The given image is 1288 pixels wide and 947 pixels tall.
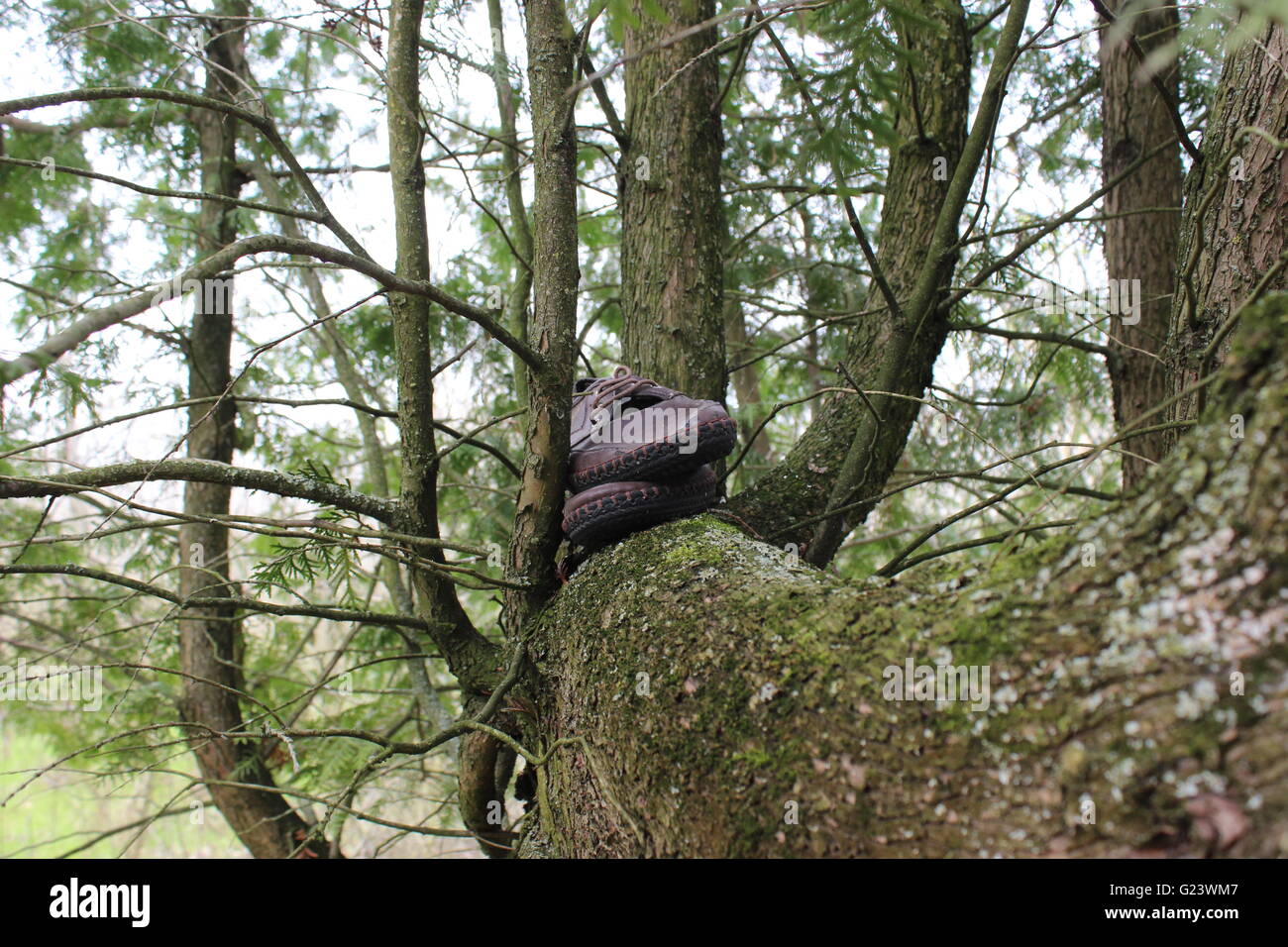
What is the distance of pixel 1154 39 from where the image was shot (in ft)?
9.73

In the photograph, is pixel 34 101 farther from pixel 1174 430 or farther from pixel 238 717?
pixel 238 717

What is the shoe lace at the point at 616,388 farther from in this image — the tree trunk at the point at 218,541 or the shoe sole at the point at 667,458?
the tree trunk at the point at 218,541

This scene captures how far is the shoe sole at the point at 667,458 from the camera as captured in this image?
1.67 meters

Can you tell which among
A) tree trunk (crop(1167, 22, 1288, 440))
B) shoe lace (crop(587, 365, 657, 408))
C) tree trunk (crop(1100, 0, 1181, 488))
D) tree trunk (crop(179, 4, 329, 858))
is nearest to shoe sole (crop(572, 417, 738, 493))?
shoe lace (crop(587, 365, 657, 408))

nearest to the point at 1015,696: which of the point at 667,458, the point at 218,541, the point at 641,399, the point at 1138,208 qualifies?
the point at 667,458

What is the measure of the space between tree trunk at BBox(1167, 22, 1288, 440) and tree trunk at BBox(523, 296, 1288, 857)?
0.72 m

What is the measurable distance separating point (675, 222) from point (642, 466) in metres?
0.98

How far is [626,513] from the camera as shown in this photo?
169 cm

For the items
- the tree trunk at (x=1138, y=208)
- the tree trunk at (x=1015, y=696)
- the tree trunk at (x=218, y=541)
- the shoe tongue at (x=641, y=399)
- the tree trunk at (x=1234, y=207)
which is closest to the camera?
the tree trunk at (x=1015, y=696)

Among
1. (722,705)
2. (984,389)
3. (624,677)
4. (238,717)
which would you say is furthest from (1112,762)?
(238,717)

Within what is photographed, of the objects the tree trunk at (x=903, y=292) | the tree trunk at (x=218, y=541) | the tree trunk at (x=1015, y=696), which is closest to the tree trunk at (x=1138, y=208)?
the tree trunk at (x=903, y=292)

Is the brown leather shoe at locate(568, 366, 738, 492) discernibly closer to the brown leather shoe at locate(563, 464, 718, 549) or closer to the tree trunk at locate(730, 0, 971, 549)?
the brown leather shoe at locate(563, 464, 718, 549)

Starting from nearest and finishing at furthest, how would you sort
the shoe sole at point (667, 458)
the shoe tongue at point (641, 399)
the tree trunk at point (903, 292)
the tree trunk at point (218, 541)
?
the shoe sole at point (667, 458) < the shoe tongue at point (641, 399) < the tree trunk at point (903, 292) < the tree trunk at point (218, 541)

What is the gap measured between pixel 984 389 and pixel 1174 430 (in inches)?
90.9
